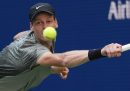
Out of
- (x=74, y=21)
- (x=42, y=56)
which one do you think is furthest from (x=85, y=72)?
(x=42, y=56)

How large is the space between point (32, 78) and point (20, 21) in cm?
201

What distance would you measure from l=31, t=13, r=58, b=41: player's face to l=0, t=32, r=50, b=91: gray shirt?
0.06 meters

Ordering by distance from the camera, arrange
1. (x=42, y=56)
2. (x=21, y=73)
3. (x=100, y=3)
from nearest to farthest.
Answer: (x=42, y=56) < (x=21, y=73) < (x=100, y=3)

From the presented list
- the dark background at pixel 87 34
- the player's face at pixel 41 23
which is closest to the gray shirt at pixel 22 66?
the player's face at pixel 41 23

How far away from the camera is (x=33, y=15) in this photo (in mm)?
4512

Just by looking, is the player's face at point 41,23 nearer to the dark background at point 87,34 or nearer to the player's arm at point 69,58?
the player's arm at point 69,58

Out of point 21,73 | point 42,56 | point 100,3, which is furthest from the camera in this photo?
point 100,3

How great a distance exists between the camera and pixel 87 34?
648 cm

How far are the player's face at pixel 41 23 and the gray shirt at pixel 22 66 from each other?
0.06 meters

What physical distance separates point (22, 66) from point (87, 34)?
2.09m

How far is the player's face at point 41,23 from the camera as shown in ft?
14.8

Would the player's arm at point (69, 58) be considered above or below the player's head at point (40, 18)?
below

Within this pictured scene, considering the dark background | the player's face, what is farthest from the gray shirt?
the dark background

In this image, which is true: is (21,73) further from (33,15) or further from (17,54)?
(33,15)
